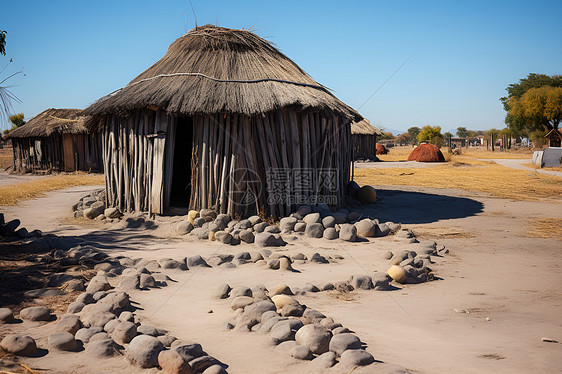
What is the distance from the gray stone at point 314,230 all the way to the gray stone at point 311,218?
0.84 ft

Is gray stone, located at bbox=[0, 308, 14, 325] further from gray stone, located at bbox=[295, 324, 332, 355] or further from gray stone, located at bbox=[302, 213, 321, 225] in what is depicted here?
gray stone, located at bbox=[302, 213, 321, 225]

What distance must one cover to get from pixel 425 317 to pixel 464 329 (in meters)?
0.37

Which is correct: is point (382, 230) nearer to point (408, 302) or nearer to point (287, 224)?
point (287, 224)

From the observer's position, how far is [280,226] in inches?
306

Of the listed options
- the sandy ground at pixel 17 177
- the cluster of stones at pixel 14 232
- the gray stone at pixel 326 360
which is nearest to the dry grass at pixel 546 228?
the gray stone at pixel 326 360

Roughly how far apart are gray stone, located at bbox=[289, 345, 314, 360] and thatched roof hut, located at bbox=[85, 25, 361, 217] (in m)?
5.29

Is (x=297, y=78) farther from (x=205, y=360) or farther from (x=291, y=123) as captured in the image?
(x=205, y=360)

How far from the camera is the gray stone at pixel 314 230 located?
24.2ft

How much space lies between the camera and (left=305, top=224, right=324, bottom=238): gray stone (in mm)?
7379

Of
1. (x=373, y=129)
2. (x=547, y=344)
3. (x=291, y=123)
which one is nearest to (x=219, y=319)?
(x=547, y=344)

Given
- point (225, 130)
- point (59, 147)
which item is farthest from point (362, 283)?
point (59, 147)

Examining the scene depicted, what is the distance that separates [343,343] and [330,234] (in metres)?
4.12

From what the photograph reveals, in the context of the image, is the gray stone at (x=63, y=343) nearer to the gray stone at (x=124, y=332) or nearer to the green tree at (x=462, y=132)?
the gray stone at (x=124, y=332)

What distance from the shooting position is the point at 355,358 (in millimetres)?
2961
